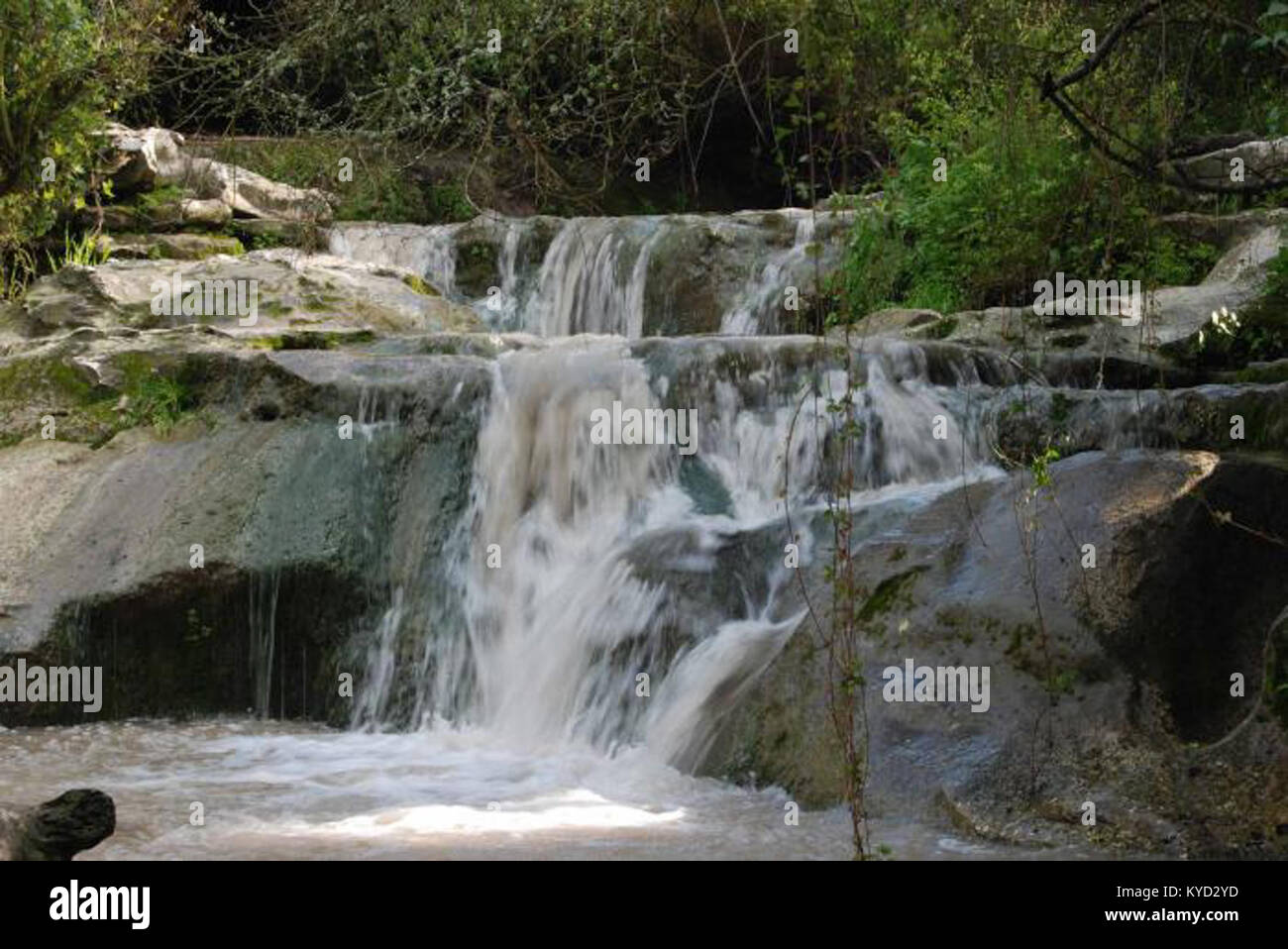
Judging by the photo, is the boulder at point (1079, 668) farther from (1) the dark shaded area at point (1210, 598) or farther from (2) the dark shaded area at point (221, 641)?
(2) the dark shaded area at point (221, 641)

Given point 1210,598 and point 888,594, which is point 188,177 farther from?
point 1210,598

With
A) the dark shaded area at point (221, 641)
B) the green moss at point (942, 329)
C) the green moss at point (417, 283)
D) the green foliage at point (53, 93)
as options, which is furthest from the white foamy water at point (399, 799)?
the green moss at point (417, 283)

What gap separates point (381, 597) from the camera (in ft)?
31.1

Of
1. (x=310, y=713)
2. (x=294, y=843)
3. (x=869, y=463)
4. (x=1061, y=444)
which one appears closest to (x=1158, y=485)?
(x=1061, y=444)

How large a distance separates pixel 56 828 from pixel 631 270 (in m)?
10.0

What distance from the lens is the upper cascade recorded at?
14.3 m

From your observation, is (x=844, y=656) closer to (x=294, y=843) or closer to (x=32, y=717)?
(x=294, y=843)

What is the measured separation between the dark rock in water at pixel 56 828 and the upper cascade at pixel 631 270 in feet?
30.6

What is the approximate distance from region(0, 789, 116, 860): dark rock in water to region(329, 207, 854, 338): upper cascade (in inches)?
368

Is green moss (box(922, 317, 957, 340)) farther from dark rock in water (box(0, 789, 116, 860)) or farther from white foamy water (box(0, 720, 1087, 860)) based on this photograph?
dark rock in water (box(0, 789, 116, 860))

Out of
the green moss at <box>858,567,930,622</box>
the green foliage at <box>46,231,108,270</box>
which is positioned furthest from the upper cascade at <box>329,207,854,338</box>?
the green moss at <box>858,567,930,622</box>

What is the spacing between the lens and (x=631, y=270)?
14.5 m

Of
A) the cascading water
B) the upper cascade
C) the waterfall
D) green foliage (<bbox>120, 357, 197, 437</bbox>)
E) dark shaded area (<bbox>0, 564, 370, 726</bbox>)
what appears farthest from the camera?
the upper cascade

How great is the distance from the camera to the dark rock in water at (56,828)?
5008 millimetres
